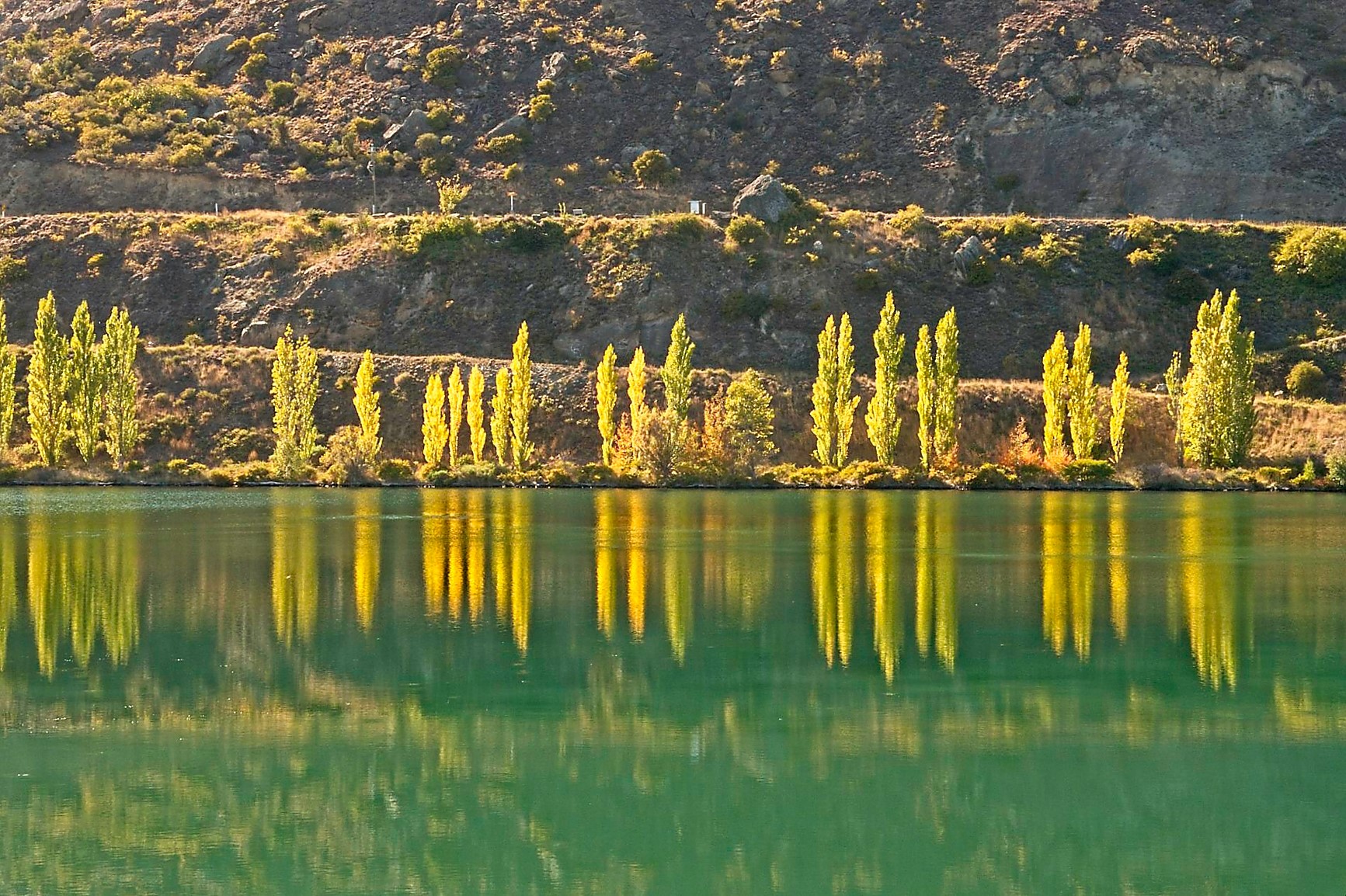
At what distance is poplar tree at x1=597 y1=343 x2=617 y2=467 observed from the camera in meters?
85.2

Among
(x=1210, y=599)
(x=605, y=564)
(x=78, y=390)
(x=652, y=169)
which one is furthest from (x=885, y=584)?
(x=652, y=169)

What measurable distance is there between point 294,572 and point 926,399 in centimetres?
5057

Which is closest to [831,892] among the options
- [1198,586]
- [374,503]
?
[1198,586]

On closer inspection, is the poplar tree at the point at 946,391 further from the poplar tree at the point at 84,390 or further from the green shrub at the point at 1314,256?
the poplar tree at the point at 84,390

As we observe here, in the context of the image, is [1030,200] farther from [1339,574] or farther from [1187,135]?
[1339,574]

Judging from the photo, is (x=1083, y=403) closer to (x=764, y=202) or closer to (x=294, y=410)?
(x=764, y=202)

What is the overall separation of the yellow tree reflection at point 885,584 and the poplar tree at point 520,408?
26.4 m

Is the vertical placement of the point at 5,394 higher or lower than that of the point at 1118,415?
higher

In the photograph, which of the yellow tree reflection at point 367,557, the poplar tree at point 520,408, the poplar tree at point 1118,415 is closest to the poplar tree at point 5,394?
the yellow tree reflection at point 367,557

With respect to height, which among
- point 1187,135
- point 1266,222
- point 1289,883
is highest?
point 1187,135

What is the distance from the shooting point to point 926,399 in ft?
278

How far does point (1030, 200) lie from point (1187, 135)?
1366 cm

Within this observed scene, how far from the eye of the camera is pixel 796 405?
3558 inches

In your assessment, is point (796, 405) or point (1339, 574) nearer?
point (1339, 574)
